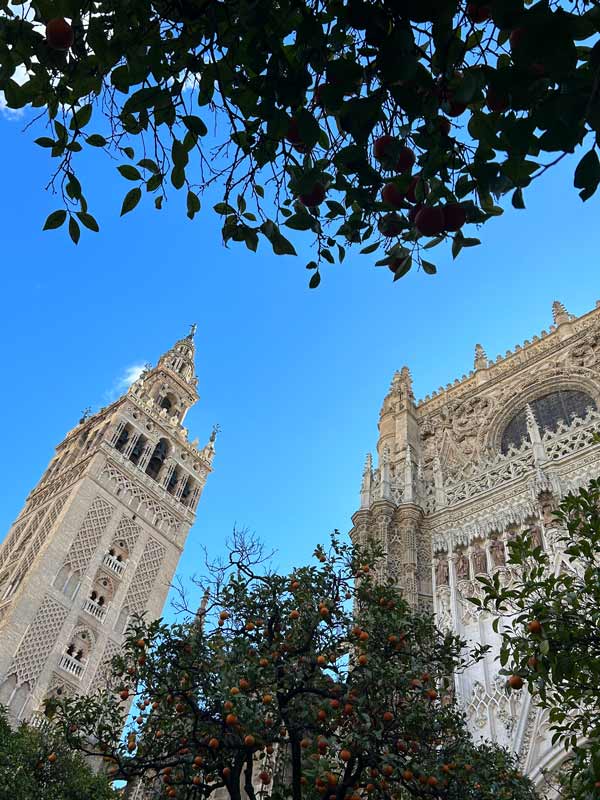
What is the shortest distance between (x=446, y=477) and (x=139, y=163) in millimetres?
14819

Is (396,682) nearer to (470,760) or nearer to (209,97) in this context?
(470,760)

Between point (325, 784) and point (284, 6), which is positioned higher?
point (284, 6)

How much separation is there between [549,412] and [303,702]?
13471 mm

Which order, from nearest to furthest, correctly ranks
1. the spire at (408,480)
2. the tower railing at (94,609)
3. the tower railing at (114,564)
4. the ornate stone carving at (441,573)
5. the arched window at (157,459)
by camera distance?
the ornate stone carving at (441,573) < the spire at (408,480) < the tower railing at (94,609) < the tower railing at (114,564) < the arched window at (157,459)

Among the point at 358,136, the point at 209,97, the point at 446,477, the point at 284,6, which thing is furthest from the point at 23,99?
the point at 446,477

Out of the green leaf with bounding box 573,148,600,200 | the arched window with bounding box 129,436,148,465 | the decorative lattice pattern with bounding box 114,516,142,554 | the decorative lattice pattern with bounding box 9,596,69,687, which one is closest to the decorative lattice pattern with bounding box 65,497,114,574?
the decorative lattice pattern with bounding box 114,516,142,554

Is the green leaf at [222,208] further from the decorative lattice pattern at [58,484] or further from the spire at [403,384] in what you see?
the decorative lattice pattern at [58,484]

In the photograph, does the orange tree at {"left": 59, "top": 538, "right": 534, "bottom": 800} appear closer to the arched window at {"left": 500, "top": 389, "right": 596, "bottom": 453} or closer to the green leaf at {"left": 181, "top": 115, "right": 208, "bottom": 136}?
the green leaf at {"left": 181, "top": 115, "right": 208, "bottom": 136}

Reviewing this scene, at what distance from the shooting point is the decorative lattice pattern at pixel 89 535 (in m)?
27.7

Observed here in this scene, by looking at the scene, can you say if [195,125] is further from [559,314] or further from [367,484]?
[559,314]

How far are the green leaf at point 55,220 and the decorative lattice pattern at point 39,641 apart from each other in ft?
76.8

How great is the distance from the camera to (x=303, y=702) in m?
6.72

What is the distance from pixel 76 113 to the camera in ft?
12.5

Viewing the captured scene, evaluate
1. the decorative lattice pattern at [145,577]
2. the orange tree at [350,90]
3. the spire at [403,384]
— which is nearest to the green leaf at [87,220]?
the orange tree at [350,90]
